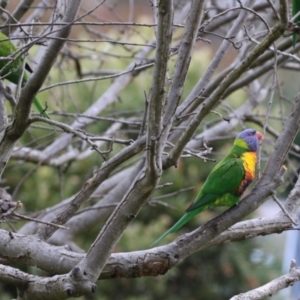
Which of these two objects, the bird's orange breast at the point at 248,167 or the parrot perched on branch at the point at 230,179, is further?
the bird's orange breast at the point at 248,167

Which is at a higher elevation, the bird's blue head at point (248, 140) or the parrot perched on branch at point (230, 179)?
the bird's blue head at point (248, 140)

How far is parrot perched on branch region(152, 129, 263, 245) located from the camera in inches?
115

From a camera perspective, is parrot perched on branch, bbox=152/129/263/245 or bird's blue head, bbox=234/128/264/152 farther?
bird's blue head, bbox=234/128/264/152

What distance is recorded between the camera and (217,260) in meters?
7.08

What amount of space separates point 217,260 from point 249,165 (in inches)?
162

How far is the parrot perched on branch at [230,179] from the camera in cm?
292

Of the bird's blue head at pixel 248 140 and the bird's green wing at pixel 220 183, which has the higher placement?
the bird's blue head at pixel 248 140

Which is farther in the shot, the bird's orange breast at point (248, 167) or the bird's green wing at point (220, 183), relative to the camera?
the bird's orange breast at point (248, 167)

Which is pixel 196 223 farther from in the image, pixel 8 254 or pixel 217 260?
pixel 8 254

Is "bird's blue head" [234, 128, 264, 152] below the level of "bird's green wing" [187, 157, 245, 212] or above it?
above

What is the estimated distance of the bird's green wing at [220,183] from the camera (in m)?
2.94

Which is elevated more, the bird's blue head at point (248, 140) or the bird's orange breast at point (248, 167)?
the bird's blue head at point (248, 140)

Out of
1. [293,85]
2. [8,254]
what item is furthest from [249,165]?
[293,85]

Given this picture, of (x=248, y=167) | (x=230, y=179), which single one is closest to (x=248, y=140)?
(x=248, y=167)
